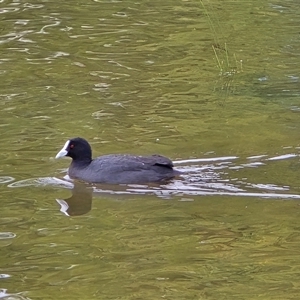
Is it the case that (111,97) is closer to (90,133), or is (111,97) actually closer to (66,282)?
(90,133)

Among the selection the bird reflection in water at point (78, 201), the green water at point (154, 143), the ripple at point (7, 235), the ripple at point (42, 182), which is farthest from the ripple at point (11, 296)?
the ripple at point (42, 182)

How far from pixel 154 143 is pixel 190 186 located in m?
1.77

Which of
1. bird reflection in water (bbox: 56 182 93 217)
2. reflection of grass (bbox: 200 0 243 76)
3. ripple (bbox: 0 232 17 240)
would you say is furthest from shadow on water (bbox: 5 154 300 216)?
reflection of grass (bbox: 200 0 243 76)

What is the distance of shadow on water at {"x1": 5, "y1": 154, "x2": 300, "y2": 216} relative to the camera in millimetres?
10047

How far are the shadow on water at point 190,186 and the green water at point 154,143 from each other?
0.08 feet

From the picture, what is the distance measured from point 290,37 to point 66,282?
10.8 metres

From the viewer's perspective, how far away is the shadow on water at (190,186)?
33.0ft

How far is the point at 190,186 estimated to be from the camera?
10367 mm

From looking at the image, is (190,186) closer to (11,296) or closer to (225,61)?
(11,296)

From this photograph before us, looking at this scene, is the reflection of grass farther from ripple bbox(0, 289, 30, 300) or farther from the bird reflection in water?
ripple bbox(0, 289, 30, 300)

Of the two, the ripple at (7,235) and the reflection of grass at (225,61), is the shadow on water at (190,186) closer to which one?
the ripple at (7,235)

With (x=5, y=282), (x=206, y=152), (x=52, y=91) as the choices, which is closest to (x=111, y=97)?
(x=52, y=91)

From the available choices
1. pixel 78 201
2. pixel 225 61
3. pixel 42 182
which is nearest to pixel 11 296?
pixel 78 201

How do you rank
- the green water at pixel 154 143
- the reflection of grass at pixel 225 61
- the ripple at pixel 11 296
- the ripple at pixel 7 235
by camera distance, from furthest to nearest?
the reflection of grass at pixel 225 61 → the ripple at pixel 7 235 → the green water at pixel 154 143 → the ripple at pixel 11 296
